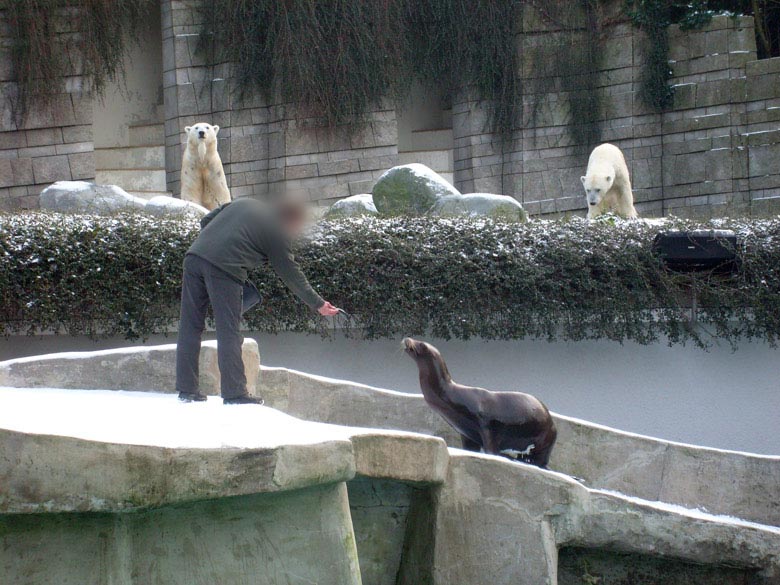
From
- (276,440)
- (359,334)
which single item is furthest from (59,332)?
(276,440)

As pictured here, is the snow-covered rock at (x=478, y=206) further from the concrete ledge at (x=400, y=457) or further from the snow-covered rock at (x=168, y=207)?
the concrete ledge at (x=400, y=457)

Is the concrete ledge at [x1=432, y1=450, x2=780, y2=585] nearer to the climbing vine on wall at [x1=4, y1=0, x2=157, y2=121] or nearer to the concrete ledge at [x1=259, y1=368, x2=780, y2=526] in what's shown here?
the concrete ledge at [x1=259, y1=368, x2=780, y2=526]

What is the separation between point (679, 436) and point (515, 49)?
917 centimetres

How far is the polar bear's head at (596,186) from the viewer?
13062mm

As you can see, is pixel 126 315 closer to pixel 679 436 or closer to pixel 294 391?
pixel 294 391

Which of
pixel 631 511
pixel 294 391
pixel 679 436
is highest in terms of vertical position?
pixel 294 391

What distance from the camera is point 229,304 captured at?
5.47 metres

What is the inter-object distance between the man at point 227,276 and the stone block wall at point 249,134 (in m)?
9.47

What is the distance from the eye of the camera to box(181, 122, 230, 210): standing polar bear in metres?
13.4

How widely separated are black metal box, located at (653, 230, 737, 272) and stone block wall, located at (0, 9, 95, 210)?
8797mm

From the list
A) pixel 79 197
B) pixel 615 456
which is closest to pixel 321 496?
pixel 615 456

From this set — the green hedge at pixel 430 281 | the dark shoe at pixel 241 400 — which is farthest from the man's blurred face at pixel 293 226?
the green hedge at pixel 430 281

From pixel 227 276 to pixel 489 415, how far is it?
1.60 m

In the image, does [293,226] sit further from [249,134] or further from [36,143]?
[249,134]
